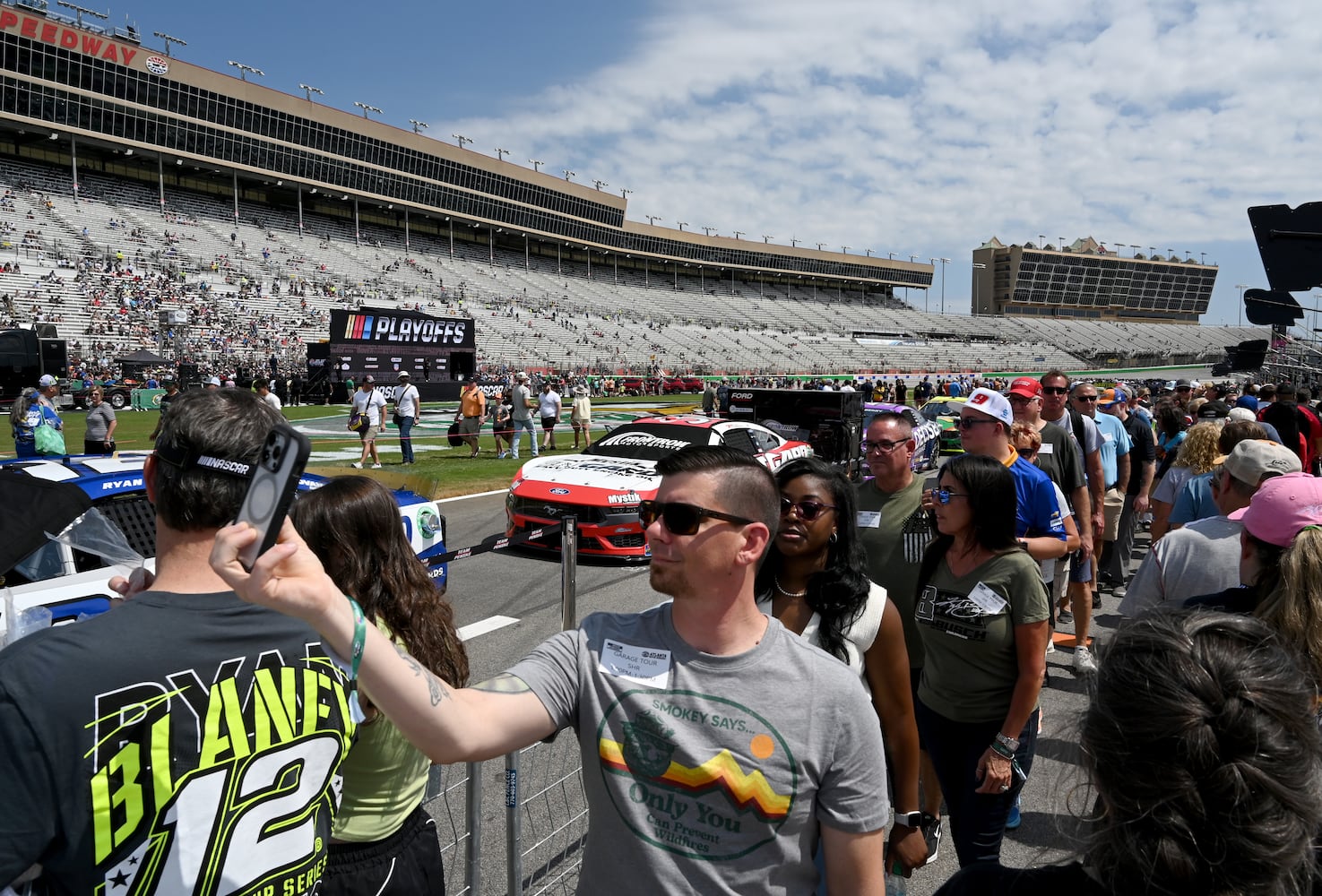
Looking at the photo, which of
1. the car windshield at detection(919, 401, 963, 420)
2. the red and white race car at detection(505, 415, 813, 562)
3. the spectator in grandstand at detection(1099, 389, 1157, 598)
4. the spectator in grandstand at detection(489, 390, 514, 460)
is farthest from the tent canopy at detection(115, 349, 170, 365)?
the spectator in grandstand at detection(1099, 389, 1157, 598)

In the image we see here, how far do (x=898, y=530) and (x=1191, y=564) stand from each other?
1050 mm

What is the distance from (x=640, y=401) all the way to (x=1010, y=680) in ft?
114

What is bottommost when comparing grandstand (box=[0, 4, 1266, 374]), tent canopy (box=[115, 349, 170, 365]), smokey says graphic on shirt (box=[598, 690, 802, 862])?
smokey says graphic on shirt (box=[598, 690, 802, 862])

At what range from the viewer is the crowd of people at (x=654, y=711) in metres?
1.11

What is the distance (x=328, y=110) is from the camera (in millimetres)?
58781

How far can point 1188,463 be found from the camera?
5176 millimetres

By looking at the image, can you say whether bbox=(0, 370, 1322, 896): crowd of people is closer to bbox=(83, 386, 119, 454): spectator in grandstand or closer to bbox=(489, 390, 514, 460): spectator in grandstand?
bbox=(83, 386, 119, 454): spectator in grandstand

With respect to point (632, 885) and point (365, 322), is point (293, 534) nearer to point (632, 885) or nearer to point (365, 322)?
point (632, 885)

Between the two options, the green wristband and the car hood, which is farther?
the car hood

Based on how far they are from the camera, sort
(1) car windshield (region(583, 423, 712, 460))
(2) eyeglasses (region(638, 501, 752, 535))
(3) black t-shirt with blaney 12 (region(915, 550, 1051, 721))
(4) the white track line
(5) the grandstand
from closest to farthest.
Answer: (2) eyeglasses (region(638, 501, 752, 535)) → (3) black t-shirt with blaney 12 (region(915, 550, 1051, 721)) → (4) the white track line → (1) car windshield (region(583, 423, 712, 460)) → (5) the grandstand

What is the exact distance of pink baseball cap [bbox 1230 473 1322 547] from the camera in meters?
2.12

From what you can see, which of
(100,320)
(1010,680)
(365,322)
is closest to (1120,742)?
(1010,680)

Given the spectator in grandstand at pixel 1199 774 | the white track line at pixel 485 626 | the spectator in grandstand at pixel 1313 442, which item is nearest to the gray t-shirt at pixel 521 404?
the white track line at pixel 485 626

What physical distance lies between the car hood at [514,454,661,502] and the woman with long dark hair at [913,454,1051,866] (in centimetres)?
509
